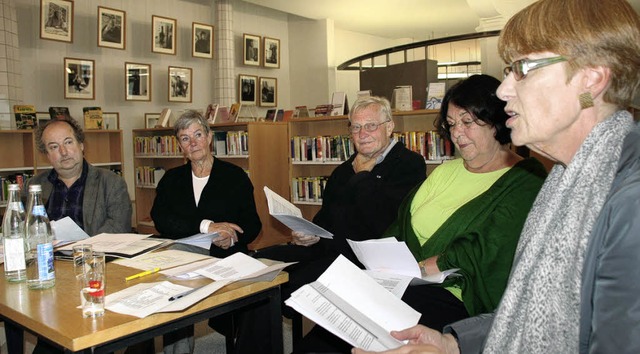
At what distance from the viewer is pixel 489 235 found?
182 centimetres

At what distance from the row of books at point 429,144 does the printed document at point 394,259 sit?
319cm

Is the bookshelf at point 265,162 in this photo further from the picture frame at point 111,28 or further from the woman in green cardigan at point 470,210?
the woman in green cardigan at point 470,210

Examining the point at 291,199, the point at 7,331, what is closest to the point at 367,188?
the point at 7,331

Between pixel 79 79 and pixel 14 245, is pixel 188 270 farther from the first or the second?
pixel 79 79

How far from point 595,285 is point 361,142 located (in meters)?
2.11

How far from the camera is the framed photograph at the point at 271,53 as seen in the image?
10836 millimetres

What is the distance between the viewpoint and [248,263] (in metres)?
1.84

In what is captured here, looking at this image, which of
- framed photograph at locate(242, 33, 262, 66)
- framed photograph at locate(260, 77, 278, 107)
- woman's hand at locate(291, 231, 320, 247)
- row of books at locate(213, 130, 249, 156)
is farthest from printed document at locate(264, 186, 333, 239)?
framed photograph at locate(260, 77, 278, 107)

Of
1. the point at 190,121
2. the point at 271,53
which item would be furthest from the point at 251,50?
the point at 190,121

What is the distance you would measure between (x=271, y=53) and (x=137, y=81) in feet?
10.4

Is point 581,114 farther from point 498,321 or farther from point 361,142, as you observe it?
point 361,142

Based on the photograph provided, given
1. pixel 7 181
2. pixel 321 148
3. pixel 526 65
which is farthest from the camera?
pixel 7 181

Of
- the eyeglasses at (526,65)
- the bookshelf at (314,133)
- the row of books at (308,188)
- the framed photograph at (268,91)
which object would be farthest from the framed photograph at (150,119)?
the eyeglasses at (526,65)

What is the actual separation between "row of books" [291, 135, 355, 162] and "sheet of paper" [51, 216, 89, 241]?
3462 millimetres
